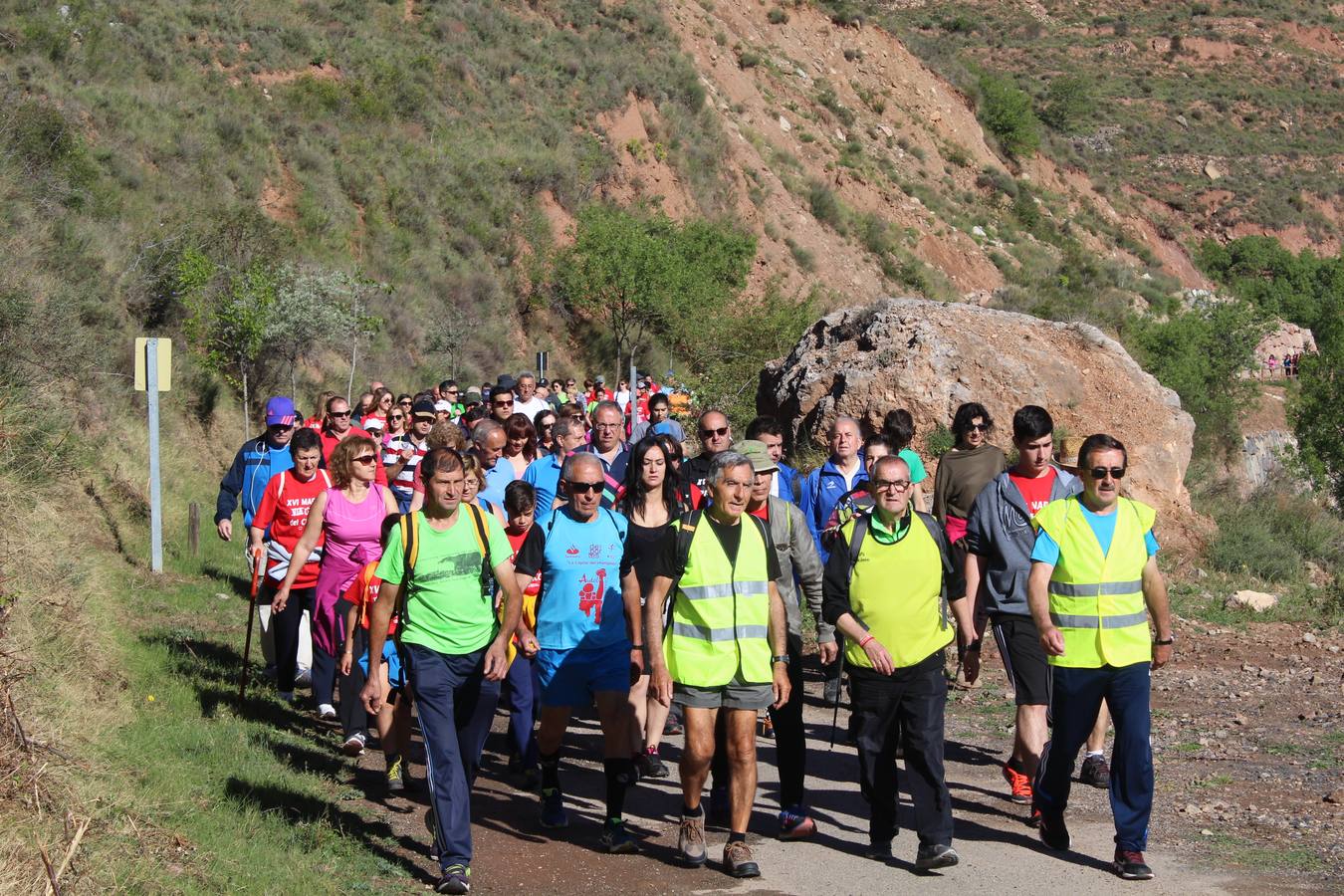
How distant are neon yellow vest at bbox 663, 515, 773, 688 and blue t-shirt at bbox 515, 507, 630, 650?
23.7 inches

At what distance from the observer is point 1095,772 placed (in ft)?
25.2

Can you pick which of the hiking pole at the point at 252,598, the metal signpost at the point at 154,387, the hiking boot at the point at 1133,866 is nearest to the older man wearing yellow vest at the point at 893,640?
the hiking boot at the point at 1133,866

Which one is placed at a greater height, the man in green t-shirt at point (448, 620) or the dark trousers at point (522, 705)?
the man in green t-shirt at point (448, 620)

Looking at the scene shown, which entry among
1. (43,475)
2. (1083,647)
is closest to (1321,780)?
(1083,647)

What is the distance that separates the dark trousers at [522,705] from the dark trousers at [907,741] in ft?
6.68

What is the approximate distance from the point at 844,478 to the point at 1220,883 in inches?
133

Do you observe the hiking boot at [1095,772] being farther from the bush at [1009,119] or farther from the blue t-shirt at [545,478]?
the bush at [1009,119]

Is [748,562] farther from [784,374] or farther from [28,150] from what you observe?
[28,150]

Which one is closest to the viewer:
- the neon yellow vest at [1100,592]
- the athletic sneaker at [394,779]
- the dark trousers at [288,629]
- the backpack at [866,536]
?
the neon yellow vest at [1100,592]

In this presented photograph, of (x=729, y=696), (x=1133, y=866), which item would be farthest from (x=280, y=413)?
(x=1133, y=866)

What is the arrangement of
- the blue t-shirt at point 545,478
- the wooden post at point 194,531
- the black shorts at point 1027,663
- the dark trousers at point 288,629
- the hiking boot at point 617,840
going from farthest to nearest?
the wooden post at point 194,531
the dark trousers at point 288,629
the blue t-shirt at point 545,478
the black shorts at point 1027,663
the hiking boot at point 617,840

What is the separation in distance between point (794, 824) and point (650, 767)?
4.78 ft

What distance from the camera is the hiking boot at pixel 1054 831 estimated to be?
21.1 feet

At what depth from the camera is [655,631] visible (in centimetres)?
616
